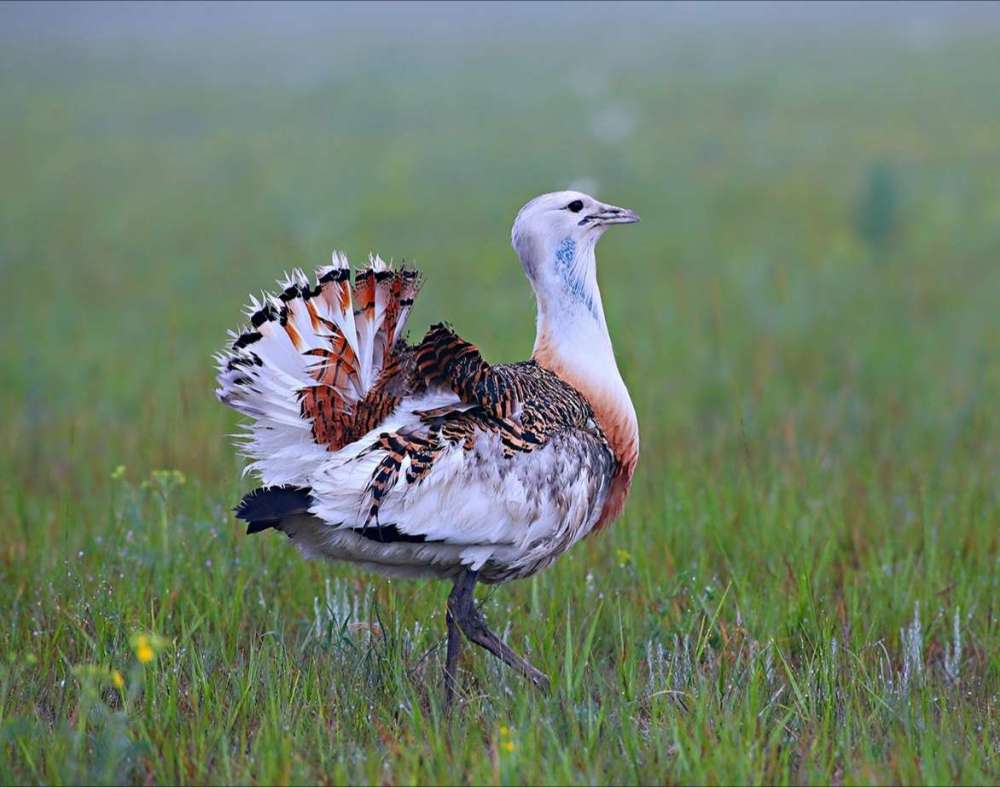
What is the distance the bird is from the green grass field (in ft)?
0.98

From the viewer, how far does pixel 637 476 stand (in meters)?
5.66

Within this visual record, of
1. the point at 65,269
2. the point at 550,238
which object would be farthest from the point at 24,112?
the point at 550,238

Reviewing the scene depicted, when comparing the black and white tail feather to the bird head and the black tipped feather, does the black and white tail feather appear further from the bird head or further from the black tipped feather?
the bird head

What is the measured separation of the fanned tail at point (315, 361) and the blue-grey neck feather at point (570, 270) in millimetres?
590

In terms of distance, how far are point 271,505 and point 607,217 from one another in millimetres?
1417

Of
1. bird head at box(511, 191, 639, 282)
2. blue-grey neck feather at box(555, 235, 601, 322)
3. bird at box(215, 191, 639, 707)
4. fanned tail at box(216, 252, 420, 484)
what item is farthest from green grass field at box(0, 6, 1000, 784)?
bird head at box(511, 191, 639, 282)

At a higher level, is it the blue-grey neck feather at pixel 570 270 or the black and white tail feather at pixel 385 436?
the blue-grey neck feather at pixel 570 270

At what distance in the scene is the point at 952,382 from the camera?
7398 mm

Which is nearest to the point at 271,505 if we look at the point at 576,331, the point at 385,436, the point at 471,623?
the point at 385,436

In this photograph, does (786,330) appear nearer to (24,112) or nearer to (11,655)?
(11,655)

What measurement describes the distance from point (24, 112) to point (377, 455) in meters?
18.0

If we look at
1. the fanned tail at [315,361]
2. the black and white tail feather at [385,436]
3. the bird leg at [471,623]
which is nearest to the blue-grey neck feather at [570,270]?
the black and white tail feather at [385,436]

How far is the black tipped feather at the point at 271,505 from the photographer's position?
3.34 metres

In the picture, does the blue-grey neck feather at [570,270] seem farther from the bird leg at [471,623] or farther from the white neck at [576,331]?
the bird leg at [471,623]
